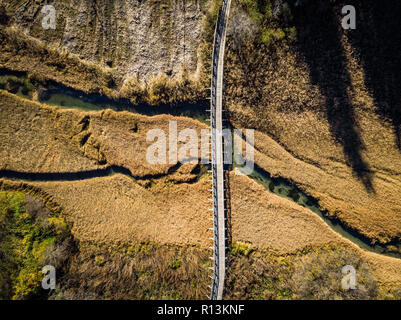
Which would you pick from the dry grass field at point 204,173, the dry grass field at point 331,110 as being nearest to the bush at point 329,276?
the dry grass field at point 204,173

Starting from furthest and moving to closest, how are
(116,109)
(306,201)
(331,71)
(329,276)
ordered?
(116,109), (306,201), (329,276), (331,71)

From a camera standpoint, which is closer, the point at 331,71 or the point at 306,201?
the point at 331,71

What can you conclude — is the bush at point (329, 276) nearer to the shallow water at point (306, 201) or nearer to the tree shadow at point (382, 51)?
the shallow water at point (306, 201)

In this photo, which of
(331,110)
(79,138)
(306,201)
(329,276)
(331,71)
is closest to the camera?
(331,71)

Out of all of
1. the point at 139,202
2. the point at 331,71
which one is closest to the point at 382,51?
the point at 331,71

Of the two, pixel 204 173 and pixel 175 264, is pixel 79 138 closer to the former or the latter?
pixel 204 173
